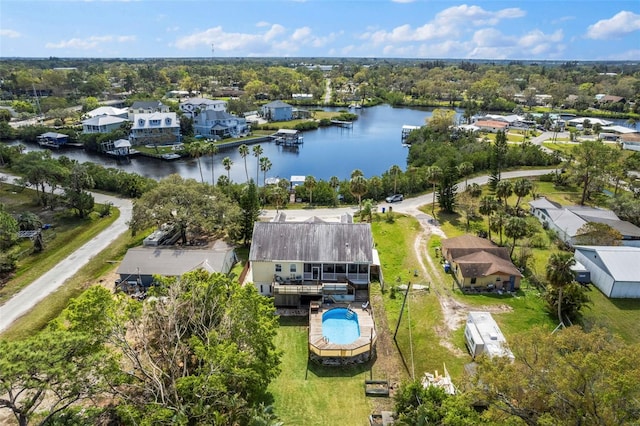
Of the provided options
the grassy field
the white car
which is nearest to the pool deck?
the grassy field

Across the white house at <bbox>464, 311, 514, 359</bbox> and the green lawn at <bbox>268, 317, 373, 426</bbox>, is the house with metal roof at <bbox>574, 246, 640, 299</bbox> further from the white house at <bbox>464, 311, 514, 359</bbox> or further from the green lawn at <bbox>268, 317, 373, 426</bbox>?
the green lawn at <bbox>268, 317, 373, 426</bbox>

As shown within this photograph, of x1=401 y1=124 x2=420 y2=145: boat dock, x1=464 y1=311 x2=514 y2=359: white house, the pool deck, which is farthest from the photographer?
x1=401 y1=124 x2=420 y2=145: boat dock

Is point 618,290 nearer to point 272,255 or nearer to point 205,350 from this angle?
point 272,255

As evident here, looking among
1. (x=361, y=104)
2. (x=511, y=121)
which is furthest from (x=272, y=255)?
(x=361, y=104)

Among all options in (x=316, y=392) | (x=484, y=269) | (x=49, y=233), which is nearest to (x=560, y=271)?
(x=484, y=269)

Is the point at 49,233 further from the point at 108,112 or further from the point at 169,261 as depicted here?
the point at 108,112

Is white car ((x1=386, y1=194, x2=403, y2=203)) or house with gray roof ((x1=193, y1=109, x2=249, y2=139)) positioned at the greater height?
house with gray roof ((x1=193, y1=109, x2=249, y2=139))

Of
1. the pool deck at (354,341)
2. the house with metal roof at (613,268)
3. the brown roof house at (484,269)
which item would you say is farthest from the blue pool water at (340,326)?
the house with metal roof at (613,268)
